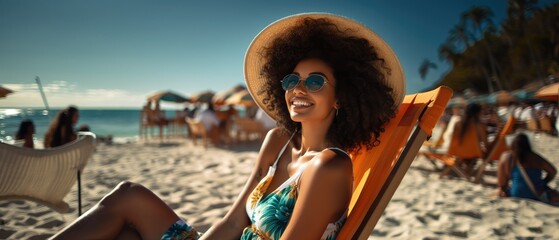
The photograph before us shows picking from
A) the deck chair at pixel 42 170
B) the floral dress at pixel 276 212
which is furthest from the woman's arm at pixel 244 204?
the deck chair at pixel 42 170

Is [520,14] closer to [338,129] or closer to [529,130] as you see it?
[529,130]

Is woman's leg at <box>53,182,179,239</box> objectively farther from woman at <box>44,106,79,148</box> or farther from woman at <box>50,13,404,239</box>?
woman at <box>44,106,79,148</box>

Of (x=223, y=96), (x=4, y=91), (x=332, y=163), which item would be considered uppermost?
(x=4, y=91)

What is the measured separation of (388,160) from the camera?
1437mm

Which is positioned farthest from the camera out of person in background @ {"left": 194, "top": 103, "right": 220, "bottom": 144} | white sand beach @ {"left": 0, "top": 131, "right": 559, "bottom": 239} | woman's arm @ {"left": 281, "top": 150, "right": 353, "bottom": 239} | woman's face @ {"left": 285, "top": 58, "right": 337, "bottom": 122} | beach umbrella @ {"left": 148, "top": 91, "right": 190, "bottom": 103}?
beach umbrella @ {"left": 148, "top": 91, "right": 190, "bottom": 103}

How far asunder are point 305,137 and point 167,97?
15.0 m

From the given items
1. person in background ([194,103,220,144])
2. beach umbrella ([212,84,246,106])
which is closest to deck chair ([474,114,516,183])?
person in background ([194,103,220,144])

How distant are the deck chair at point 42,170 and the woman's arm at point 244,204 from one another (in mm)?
1482

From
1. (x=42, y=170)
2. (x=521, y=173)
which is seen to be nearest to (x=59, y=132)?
(x=42, y=170)

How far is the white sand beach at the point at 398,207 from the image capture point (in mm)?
3006

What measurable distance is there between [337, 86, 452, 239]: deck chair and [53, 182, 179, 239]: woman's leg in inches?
37.6

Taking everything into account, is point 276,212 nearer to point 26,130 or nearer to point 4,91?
point 4,91

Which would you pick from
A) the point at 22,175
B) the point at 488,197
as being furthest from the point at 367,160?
the point at 488,197

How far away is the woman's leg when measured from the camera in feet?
5.35
